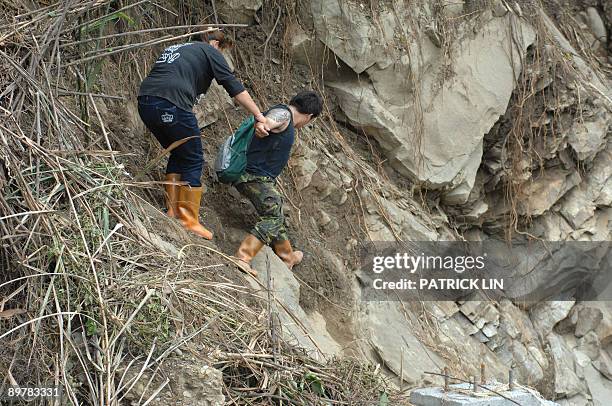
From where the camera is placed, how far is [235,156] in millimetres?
5230

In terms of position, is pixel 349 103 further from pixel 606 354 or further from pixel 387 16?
pixel 606 354

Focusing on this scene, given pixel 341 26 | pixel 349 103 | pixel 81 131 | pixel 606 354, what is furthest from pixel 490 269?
Result: pixel 81 131

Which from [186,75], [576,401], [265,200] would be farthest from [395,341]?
[186,75]

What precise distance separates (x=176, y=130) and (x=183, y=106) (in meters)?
0.13

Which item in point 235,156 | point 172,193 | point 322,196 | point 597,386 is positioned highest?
point 235,156

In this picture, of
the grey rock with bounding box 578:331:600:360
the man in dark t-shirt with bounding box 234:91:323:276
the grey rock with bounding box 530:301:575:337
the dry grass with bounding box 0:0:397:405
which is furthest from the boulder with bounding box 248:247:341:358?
the grey rock with bounding box 578:331:600:360

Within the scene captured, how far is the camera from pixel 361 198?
655 centimetres

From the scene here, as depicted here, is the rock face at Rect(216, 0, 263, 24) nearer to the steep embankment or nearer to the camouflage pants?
the steep embankment

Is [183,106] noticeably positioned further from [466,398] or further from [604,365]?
[604,365]

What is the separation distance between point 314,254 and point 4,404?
9.02 feet

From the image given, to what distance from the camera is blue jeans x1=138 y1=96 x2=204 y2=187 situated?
4855mm

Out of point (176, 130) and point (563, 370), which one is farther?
point (563, 370)

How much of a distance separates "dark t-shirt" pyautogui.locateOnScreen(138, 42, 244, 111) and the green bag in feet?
1.12

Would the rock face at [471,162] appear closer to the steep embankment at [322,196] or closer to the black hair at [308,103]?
the steep embankment at [322,196]
